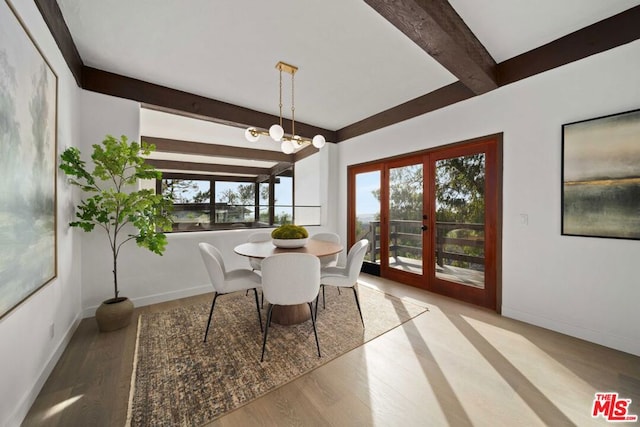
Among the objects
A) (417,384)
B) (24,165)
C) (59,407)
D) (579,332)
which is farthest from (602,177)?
(59,407)

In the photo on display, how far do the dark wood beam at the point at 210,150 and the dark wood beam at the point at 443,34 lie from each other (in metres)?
4.97

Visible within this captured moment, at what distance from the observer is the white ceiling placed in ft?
6.33

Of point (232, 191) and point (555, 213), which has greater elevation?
point (232, 191)

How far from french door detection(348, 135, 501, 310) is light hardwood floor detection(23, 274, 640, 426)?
899 millimetres

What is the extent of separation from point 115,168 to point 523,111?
4.22m

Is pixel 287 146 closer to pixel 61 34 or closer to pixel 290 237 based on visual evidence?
pixel 290 237

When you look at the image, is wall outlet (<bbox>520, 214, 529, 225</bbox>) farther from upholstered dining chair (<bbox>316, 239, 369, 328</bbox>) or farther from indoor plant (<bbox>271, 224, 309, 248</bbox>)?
indoor plant (<bbox>271, 224, 309, 248</bbox>)

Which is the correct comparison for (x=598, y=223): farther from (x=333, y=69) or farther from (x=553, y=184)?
(x=333, y=69)

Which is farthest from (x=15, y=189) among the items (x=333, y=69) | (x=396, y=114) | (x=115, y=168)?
(x=396, y=114)

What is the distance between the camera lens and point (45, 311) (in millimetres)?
1757

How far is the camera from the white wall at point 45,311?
131 cm

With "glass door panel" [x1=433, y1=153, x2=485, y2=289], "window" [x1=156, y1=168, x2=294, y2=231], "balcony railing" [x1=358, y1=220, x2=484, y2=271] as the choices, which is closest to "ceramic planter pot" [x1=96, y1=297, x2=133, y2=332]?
"window" [x1=156, y1=168, x2=294, y2=231]

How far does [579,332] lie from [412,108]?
10.4 ft

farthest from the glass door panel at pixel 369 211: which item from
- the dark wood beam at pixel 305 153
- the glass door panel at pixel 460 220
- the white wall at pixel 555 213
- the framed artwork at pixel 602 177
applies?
the framed artwork at pixel 602 177
